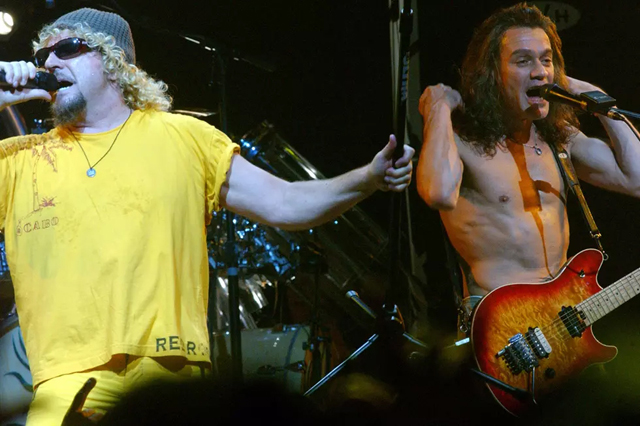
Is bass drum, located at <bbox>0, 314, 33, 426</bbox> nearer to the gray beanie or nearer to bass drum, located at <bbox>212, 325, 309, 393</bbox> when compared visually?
bass drum, located at <bbox>212, 325, 309, 393</bbox>

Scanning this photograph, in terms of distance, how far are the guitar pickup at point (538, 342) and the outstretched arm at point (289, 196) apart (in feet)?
5.06

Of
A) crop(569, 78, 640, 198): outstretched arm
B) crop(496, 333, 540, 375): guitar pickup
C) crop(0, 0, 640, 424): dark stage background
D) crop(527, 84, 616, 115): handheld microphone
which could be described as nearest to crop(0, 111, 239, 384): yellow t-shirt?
crop(496, 333, 540, 375): guitar pickup

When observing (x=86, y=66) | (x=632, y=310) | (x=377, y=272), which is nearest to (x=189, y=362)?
(x=86, y=66)

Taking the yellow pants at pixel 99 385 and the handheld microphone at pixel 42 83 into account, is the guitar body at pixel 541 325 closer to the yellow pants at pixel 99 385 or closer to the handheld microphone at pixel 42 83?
the yellow pants at pixel 99 385

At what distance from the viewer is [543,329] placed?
3.69 metres

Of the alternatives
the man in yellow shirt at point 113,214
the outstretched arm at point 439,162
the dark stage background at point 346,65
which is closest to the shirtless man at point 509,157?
the outstretched arm at point 439,162

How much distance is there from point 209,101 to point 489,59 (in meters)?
3.19

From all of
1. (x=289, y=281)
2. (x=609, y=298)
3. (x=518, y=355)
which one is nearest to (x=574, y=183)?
(x=609, y=298)

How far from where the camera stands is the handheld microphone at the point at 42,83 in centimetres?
272

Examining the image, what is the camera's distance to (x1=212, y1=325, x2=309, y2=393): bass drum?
545cm

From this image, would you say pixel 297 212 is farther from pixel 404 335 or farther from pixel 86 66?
pixel 86 66

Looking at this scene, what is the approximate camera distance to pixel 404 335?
267cm

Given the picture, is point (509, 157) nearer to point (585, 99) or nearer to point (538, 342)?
point (585, 99)

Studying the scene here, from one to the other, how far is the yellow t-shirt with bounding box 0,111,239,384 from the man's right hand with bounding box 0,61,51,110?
187 mm
